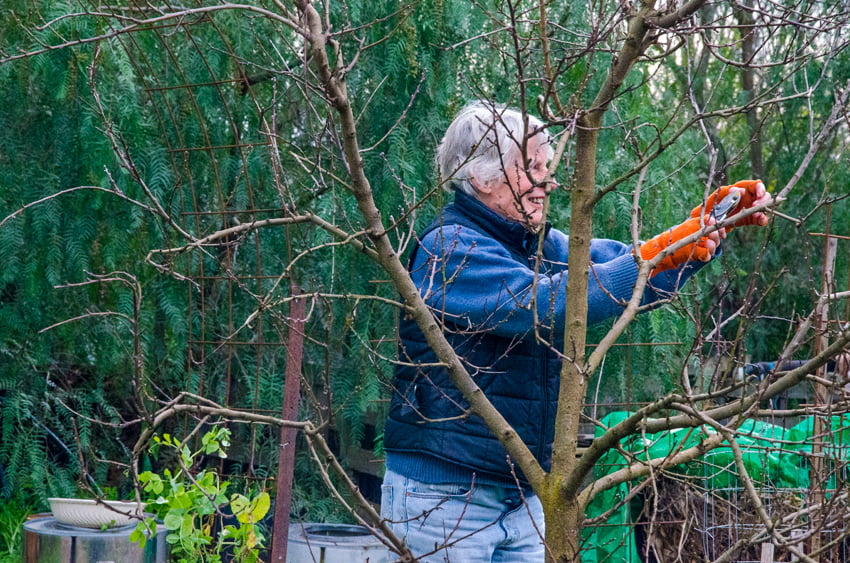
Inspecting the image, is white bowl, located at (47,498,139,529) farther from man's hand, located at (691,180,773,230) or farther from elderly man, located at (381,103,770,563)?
man's hand, located at (691,180,773,230)

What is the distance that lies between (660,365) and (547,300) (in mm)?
2347

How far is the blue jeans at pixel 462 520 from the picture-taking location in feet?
5.90

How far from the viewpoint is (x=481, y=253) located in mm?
1790

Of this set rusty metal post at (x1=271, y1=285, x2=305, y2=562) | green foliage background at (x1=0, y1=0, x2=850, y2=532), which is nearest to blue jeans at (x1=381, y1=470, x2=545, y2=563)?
rusty metal post at (x1=271, y1=285, x2=305, y2=562)

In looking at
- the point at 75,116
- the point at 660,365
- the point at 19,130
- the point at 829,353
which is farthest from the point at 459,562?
the point at 19,130

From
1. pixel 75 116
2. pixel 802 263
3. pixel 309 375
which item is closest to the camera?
pixel 75 116

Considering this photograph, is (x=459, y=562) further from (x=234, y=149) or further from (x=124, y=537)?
(x=234, y=149)

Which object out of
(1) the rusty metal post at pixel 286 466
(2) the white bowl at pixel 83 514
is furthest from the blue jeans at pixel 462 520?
(2) the white bowl at pixel 83 514

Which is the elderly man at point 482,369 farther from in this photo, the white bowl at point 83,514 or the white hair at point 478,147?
the white bowl at point 83,514

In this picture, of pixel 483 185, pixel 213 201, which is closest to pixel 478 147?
pixel 483 185

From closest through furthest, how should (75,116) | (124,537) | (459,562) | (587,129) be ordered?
(587,129) → (459,562) → (124,537) → (75,116)

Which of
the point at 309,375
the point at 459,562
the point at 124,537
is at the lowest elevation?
the point at 124,537

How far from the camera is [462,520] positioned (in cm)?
181

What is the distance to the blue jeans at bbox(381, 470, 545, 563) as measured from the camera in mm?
1797
